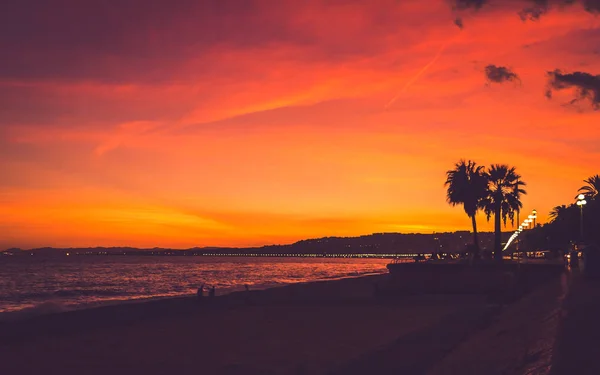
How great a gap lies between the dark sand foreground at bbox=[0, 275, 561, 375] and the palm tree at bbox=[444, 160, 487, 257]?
132 ft

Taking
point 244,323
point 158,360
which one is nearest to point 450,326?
point 244,323

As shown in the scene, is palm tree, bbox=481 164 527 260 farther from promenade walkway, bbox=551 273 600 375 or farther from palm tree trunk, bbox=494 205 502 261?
promenade walkway, bbox=551 273 600 375

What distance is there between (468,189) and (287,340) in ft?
189

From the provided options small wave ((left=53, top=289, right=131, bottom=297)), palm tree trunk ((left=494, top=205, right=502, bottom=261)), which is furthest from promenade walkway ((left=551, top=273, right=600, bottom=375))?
small wave ((left=53, top=289, right=131, bottom=297))

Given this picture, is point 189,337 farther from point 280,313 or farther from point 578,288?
point 578,288

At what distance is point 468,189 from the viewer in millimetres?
78812

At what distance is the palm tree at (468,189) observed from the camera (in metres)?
78.8

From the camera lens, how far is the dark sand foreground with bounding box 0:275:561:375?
18.1 meters

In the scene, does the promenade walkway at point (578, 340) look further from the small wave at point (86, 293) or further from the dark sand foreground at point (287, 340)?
the small wave at point (86, 293)

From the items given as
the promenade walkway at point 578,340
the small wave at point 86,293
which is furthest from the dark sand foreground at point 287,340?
the small wave at point 86,293

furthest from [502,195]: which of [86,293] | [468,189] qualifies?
[86,293]

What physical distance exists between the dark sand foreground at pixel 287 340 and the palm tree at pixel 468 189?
40314 millimetres

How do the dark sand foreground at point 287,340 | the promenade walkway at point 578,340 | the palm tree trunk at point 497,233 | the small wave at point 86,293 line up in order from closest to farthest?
1. the promenade walkway at point 578,340
2. the dark sand foreground at point 287,340
3. the small wave at point 86,293
4. the palm tree trunk at point 497,233

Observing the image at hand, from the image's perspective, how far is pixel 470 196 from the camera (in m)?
78.8
